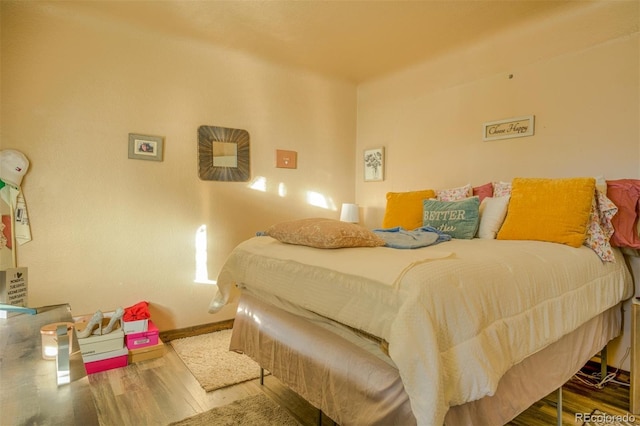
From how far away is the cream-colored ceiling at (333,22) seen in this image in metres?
2.39

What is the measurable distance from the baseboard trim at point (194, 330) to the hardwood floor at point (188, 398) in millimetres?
540

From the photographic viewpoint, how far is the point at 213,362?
7.98 ft

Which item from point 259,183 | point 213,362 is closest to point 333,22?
point 259,183

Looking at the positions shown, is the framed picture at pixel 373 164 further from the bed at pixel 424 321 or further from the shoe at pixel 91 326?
the shoe at pixel 91 326

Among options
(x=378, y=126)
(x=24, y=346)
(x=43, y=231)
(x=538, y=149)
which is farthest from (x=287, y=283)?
(x=378, y=126)

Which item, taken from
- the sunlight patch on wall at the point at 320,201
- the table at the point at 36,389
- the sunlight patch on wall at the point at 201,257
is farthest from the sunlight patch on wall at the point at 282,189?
the table at the point at 36,389

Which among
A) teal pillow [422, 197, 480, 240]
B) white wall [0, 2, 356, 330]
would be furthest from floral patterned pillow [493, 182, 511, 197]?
white wall [0, 2, 356, 330]

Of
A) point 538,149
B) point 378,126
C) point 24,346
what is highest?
point 378,126

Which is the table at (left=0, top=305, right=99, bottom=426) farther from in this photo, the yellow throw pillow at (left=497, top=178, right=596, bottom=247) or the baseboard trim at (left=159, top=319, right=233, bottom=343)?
the yellow throw pillow at (left=497, top=178, right=596, bottom=247)

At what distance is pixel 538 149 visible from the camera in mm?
2572

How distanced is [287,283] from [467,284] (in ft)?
2.59

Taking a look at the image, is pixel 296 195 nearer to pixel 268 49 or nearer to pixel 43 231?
pixel 268 49

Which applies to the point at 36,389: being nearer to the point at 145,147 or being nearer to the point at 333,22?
the point at 145,147

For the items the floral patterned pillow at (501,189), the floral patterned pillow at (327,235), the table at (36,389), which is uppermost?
the floral patterned pillow at (501,189)
